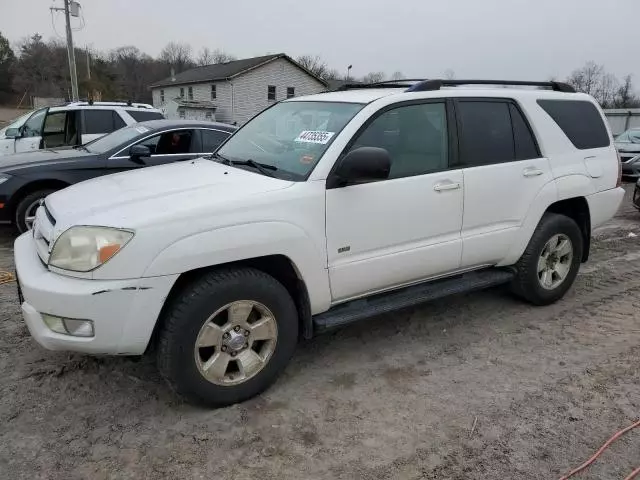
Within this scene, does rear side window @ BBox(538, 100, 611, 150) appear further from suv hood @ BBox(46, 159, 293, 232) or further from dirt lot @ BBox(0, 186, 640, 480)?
suv hood @ BBox(46, 159, 293, 232)

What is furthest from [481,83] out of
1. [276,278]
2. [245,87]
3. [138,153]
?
[245,87]

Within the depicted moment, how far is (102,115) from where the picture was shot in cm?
973

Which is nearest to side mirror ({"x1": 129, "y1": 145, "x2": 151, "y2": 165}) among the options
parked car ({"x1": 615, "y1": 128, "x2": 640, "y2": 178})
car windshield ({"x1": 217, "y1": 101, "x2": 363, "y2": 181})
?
car windshield ({"x1": 217, "y1": 101, "x2": 363, "y2": 181})

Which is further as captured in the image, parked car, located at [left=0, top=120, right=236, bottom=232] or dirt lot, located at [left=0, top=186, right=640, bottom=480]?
parked car, located at [left=0, top=120, right=236, bottom=232]

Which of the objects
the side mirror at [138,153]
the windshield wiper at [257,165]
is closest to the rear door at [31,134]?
the side mirror at [138,153]

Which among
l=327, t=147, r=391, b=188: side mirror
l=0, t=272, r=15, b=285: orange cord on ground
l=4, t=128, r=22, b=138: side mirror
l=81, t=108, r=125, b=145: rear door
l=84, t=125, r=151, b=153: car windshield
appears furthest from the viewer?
l=4, t=128, r=22, b=138: side mirror

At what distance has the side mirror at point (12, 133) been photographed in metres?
10.2

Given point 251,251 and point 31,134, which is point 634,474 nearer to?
point 251,251

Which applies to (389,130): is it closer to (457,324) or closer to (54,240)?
(457,324)

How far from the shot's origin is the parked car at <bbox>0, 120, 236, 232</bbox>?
242 inches

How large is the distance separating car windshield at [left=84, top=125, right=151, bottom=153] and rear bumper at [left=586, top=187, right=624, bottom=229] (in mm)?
5387

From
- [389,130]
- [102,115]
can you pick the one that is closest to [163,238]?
[389,130]

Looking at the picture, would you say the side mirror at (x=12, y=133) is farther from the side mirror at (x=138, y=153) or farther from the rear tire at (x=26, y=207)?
the side mirror at (x=138, y=153)

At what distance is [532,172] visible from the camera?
4.22 meters
